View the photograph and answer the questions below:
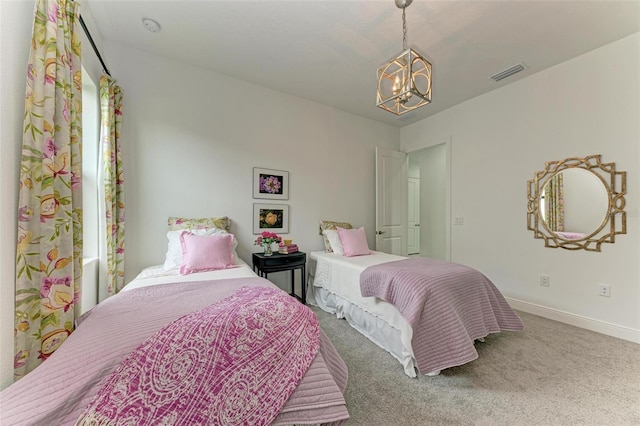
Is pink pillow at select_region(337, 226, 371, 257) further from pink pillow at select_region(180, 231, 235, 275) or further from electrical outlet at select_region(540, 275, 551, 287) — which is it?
electrical outlet at select_region(540, 275, 551, 287)

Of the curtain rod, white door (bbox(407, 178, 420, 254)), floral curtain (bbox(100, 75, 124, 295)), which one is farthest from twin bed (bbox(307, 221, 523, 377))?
white door (bbox(407, 178, 420, 254))

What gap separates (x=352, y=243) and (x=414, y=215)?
366 centimetres

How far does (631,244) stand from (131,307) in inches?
164

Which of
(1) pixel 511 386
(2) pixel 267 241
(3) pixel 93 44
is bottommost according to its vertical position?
(1) pixel 511 386

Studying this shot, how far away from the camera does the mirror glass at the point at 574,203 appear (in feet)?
8.02

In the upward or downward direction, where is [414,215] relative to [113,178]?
downward

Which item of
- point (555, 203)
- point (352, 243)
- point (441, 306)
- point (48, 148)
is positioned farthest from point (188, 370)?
point (555, 203)

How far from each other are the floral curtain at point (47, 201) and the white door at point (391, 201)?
3.57m

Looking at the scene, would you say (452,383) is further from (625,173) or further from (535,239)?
(625,173)

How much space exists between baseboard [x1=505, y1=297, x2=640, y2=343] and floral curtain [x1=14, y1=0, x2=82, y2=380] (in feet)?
13.8

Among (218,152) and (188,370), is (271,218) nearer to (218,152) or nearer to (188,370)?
(218,152)

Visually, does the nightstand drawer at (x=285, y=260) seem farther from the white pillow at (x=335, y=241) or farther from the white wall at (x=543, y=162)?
the white wall at (x=543, y=162)

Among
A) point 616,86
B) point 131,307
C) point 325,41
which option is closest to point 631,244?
point 616,86

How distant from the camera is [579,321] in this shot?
248 cm
